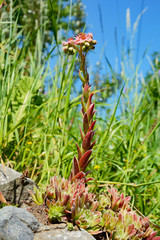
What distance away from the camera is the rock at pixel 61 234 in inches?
46.5

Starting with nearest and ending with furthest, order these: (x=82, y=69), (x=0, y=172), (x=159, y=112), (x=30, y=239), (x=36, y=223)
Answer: (x=30, y=239) < (x=36, y=223) < (x=82, y=69) < (x=0, y=172) < (x=159, y=112)

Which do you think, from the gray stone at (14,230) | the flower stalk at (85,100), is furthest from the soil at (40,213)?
the flower stalk at (85,100)

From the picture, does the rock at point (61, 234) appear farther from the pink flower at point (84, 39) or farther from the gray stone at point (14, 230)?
the pink flower at point (84, 39)

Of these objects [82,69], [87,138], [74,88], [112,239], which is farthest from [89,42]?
[74,88]

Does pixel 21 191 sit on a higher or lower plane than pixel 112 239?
higher

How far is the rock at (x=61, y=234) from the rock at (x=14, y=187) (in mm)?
391

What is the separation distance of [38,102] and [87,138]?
3.29ft

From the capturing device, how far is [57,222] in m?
1.30

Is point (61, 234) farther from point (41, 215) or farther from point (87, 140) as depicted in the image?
point (87, 140)

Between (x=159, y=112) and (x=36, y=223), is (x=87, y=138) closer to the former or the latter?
(x=36, y=223)

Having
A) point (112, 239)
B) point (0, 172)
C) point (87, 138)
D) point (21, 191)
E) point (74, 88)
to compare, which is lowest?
point (112, 239)

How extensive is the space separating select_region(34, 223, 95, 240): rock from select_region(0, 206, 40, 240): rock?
51 millimetres

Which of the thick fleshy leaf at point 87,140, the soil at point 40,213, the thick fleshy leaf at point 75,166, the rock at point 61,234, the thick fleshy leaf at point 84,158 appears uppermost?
the thick fleshy leaf at point 87,140

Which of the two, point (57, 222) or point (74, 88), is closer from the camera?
point (57, 222)
